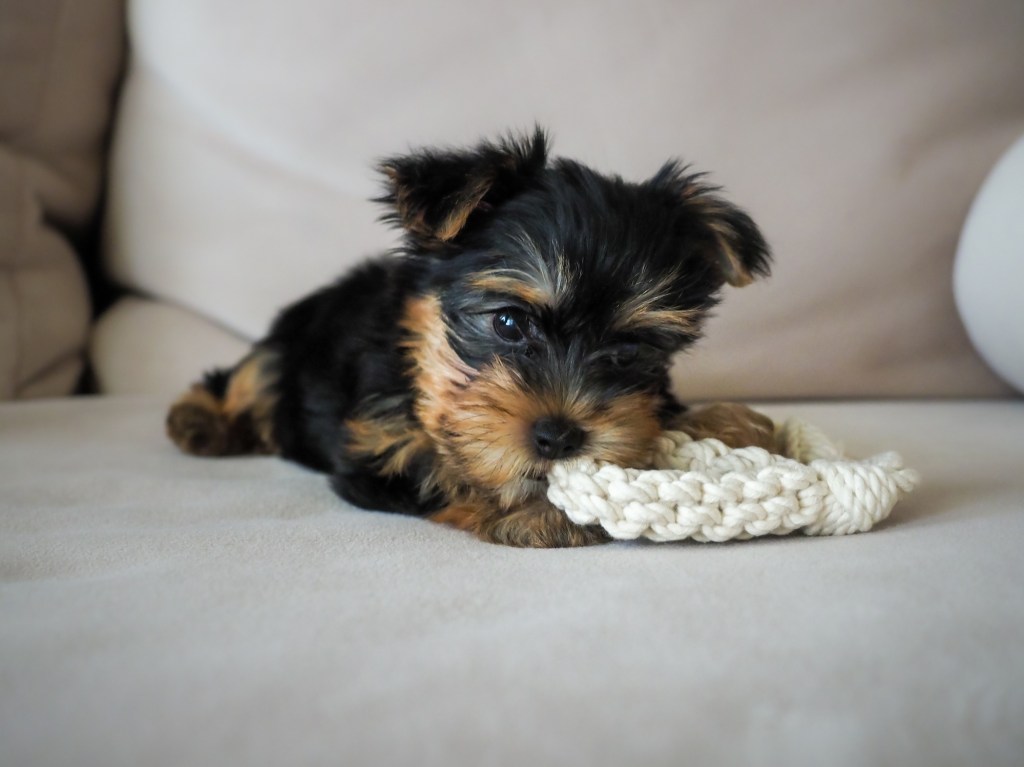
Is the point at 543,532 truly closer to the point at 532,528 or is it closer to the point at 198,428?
the point at 532,528

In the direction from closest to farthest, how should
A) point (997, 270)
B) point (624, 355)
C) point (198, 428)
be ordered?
point (624, 355)
point (198, 428)
point (997, 270)

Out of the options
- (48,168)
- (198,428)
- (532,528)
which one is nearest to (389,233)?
(198,428)

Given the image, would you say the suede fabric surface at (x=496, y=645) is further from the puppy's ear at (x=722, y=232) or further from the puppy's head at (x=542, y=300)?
the puppy's ear at (x=722, y=232)

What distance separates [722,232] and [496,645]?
1404 millimetres

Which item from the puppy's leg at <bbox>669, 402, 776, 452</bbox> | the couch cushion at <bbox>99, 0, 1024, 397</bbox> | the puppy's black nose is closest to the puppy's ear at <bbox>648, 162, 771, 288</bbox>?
the puppy's leg at <bbox>669, 402, 776, 452</bbox>

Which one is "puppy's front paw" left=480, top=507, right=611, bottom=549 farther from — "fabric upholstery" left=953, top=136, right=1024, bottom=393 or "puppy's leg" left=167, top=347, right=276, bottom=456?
"fabric upholstery" left=953, top=136, right=1024, bottom=393

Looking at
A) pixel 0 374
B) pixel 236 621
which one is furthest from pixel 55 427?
pixel 236 621

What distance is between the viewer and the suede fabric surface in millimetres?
1033

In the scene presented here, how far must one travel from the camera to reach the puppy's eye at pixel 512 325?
2061 mm

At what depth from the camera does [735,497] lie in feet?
5.51

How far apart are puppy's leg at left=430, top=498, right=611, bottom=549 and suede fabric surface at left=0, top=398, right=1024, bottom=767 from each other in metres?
0.07

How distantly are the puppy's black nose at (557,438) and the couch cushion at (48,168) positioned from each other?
7.13 feet

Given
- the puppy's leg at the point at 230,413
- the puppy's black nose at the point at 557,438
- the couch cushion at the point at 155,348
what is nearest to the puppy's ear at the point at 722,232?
the puppy's black nose at the point at 557,438

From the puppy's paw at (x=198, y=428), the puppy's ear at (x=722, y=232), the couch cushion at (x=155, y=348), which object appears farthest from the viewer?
the couch cushion at (x=155, y=348)
